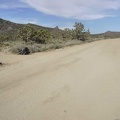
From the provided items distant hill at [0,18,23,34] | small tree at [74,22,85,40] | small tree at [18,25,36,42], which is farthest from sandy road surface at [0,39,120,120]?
distant hill at [0,18,23,34]

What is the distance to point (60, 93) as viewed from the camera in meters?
9.20

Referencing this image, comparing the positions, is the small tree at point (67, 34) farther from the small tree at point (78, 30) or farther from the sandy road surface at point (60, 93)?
the sandy road surface at point (60, 93)

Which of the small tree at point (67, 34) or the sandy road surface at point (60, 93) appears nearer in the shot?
the sandy road surface at point (60, 93)

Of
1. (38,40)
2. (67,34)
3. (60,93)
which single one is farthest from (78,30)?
(60,93)

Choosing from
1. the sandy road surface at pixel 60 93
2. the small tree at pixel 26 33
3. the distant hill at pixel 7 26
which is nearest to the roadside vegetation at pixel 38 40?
the small tree at pixel 26 33

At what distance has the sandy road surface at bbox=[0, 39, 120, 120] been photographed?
7.24 meters

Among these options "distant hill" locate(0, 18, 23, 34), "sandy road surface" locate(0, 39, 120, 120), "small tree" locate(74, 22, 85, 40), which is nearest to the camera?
"sandy road surface" locate(0, 39, 120, 120)

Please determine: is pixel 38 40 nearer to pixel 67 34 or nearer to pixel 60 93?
pixel 67 34

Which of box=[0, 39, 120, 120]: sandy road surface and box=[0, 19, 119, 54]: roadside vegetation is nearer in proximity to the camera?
box=[0, 39, 120, 120]: sandy road surface

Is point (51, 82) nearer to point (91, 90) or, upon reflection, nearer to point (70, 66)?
point (91, 90)

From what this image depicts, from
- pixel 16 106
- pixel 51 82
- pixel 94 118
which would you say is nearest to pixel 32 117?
pixel 16 106

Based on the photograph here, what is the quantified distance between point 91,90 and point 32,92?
192 centimetres

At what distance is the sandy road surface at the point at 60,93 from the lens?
724 cm

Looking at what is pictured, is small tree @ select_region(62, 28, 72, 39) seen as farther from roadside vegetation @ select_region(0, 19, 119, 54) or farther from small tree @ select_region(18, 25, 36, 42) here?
small tree @ select_region(18, 25, 36, 42)
